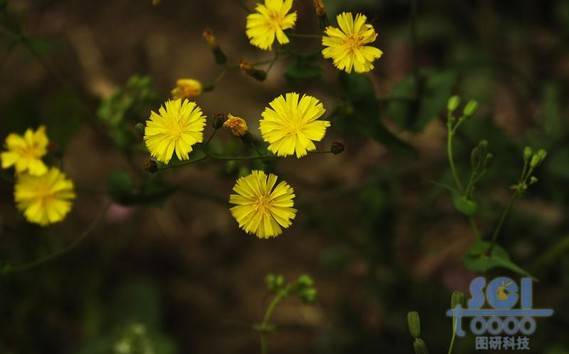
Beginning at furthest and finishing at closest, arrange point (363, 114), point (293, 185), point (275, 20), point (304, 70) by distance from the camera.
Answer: point (293, 185)
point (363, 114)
point (304, 70)
point (275, 20)

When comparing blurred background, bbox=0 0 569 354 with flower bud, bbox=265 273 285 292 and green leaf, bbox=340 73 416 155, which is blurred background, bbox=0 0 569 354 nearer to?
green leaf, bbox=340 73 416 155

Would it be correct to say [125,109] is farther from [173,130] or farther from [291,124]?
[291,124]

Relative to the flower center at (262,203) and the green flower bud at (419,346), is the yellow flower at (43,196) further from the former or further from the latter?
the green flower bud at (419,346)

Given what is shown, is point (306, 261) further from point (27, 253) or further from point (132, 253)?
point (27, 253)

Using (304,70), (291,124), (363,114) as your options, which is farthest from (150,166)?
(363,114)

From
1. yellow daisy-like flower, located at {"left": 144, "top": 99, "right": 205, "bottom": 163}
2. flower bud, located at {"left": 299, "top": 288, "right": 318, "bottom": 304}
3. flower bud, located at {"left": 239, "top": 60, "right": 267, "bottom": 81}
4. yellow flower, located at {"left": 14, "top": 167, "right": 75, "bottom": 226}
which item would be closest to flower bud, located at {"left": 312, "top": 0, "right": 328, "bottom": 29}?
flower bud, located at {"left": 239, "top": 60, "right": 267, "bottom": 81}

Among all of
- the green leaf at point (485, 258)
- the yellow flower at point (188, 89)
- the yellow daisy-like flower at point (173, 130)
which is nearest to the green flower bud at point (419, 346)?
the green leaf at point (485, 258)
